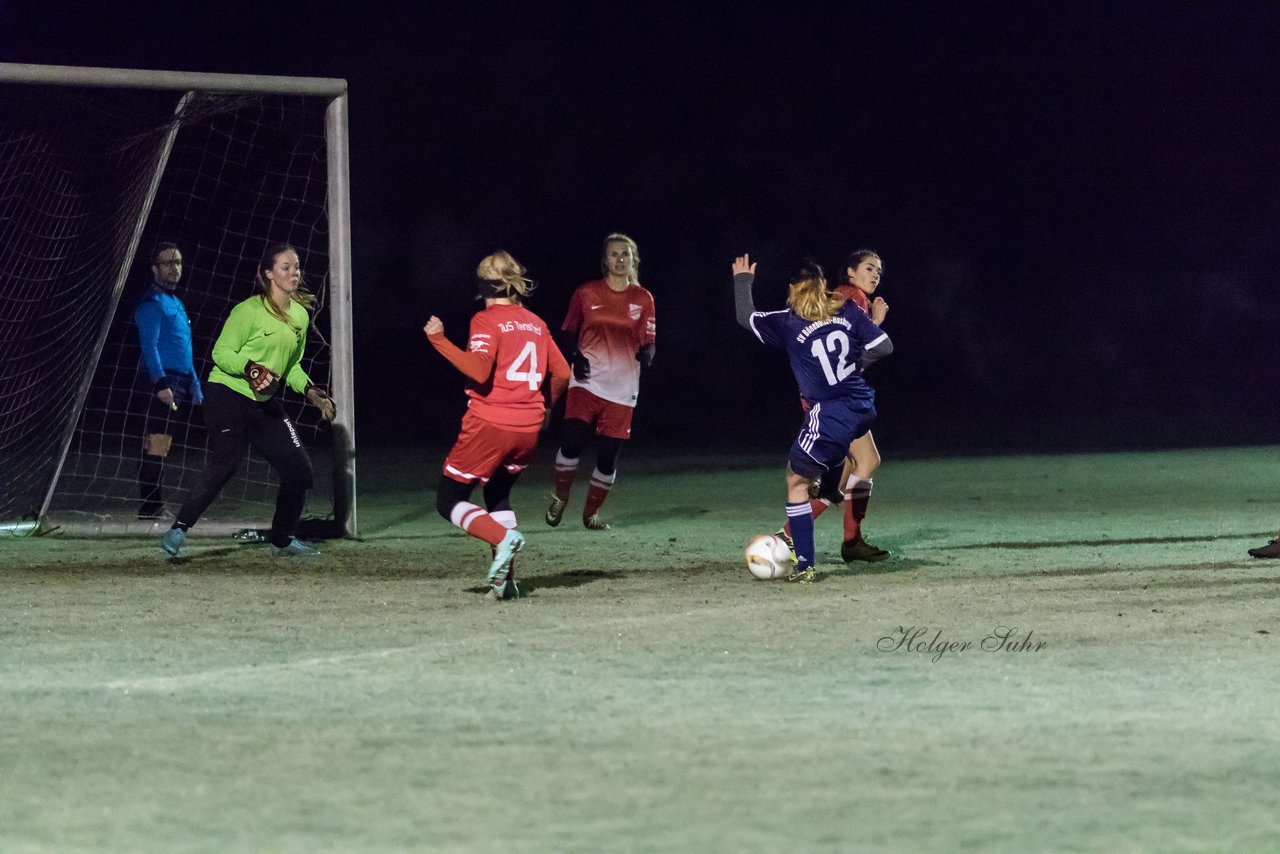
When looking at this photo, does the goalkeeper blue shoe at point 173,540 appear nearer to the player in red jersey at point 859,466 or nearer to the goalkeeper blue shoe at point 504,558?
the goalkeeper blue shoe at point 504,558

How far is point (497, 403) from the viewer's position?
24.9 feet

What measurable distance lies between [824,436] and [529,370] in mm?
1502

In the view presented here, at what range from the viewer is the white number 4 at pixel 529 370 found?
7.59 meters

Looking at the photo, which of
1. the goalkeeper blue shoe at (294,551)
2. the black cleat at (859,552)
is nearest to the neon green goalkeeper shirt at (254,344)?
the goalkeeper blue shoe at (294,551)

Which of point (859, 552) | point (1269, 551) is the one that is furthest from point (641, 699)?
point (1269, 551)

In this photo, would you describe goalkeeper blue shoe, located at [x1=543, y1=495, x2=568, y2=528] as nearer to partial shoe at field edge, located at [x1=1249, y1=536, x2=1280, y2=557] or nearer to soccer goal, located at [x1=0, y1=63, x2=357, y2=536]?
soccer goal, located at [x1=0, y1=63, x2=357, y2=536]

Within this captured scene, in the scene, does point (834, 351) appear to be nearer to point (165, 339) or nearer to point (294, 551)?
point (294, 551)

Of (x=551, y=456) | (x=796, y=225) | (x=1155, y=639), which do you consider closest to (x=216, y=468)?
(x=1155, y=639)

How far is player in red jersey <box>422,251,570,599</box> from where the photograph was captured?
7.52 m

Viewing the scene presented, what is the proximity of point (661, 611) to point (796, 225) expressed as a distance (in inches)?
628

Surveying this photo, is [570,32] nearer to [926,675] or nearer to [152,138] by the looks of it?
[152,138]

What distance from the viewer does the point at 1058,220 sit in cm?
2302

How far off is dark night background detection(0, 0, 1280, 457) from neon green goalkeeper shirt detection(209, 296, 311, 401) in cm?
1273

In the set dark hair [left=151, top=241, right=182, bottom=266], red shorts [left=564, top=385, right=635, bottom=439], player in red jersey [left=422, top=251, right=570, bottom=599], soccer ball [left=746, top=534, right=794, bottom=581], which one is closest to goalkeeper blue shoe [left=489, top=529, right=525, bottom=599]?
player in red jersey [left=422, top=251, right=570, bottom=599]
